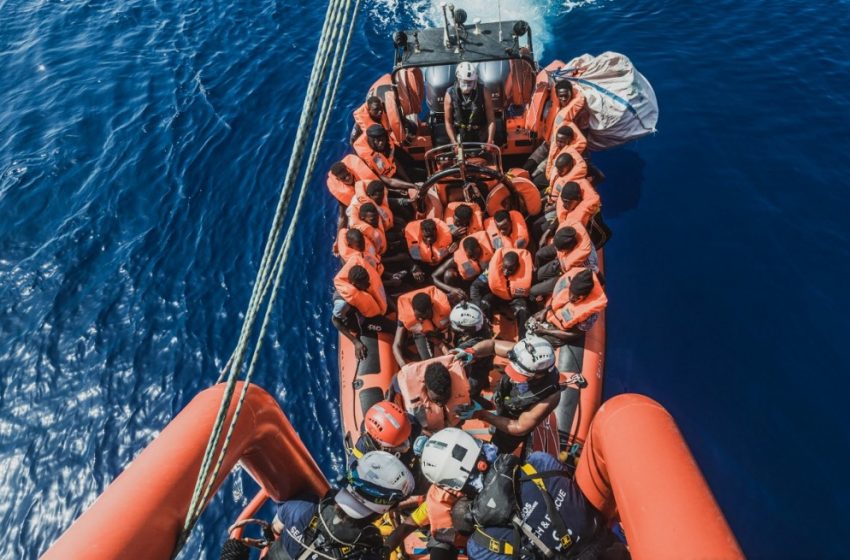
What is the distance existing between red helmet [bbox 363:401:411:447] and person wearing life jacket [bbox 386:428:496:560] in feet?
1.29

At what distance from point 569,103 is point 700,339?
3621 millimetres

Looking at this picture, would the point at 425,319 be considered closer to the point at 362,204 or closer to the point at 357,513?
the point at 362,204

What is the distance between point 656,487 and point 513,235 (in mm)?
3997

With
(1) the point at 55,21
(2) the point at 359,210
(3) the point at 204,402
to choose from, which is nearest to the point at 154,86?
(1) the point at 55,21

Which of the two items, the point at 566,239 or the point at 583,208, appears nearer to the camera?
the point at 566,239

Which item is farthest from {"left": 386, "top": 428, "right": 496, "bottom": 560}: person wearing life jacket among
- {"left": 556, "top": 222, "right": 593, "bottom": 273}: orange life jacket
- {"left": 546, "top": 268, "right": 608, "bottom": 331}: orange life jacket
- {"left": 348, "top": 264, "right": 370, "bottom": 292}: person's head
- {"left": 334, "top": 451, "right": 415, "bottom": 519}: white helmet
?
{"left": 556, "top": 222, "right": 593, "bottom": 273}: orange life jacket

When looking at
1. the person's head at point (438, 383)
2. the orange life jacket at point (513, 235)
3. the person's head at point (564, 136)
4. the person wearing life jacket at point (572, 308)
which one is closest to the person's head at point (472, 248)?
the orange life jacket at point (513, 235)

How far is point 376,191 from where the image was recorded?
6.22 meters

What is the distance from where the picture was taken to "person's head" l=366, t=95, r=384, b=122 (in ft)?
24.0

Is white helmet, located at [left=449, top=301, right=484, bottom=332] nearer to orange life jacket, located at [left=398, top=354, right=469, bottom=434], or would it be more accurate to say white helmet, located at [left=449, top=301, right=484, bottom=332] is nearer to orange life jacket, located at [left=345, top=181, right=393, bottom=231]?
orange life jacket, located at [left=398, top=354, right=469, bottom=434]

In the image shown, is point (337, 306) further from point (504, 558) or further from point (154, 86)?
point (154, 86)

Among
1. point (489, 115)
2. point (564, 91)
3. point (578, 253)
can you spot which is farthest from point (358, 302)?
point (564, 91)

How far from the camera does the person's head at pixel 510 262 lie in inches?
204

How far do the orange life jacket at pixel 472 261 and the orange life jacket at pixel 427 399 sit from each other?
1.52 m
